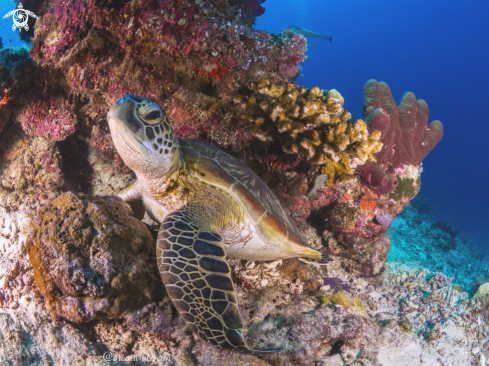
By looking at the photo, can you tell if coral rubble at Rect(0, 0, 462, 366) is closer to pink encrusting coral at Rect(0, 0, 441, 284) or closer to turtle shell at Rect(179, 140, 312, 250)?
pink encrusting coral at Rect(0, 0, 441, 284)

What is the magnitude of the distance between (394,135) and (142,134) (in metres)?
3.83

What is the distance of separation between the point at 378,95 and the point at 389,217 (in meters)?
1.96

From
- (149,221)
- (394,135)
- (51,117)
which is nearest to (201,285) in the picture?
(149,221)

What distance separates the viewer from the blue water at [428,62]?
5600 centimetres

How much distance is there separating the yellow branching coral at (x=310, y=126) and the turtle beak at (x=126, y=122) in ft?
4.21

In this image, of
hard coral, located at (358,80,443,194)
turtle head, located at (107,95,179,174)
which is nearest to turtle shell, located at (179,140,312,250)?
turtle head, located at (107,95,179,174)

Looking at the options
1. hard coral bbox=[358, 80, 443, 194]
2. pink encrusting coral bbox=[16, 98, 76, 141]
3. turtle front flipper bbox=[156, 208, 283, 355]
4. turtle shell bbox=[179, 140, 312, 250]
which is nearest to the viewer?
turtle front flipper bbox=[156, 208, 283, 355]

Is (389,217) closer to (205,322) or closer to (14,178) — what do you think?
(205,322)

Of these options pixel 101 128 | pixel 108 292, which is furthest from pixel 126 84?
pixel 108 292

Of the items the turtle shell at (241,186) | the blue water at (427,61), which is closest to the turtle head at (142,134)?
the turtle shell at (241,186)

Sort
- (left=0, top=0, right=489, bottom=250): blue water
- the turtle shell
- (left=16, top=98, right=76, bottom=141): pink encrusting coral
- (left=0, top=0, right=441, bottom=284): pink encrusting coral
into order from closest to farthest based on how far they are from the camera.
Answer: the turtle shell → (left=0, top=0, right=441, bottom=284): pink encrusting coral → (left=16, top=98, right=76, bottom=141): pink encrusting coral → (left=0, top=0, right=489, bottom=250): blue water

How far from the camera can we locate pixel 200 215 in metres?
2.17

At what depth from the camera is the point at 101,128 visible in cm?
329

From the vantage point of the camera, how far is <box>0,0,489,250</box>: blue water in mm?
55344
